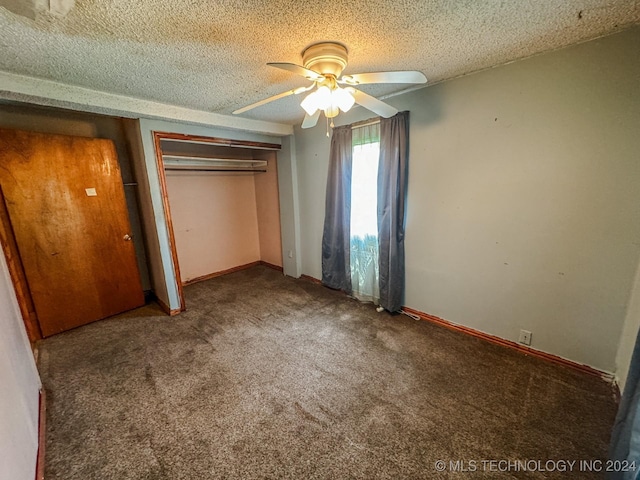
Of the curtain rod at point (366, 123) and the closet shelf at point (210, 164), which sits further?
the closet shelf at point (210, 164)

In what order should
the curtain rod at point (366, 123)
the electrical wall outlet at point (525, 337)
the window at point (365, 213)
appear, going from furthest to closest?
the window at point (365, 213) → the curtain rod at point (366, 123) → the electrical wall outlet at point (525, 337)

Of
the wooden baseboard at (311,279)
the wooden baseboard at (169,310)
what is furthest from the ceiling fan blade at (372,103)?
the wooden baseboard at (169,310)

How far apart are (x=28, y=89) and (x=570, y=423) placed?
4.20 metres

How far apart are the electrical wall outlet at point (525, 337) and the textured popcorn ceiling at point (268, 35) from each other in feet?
6.81

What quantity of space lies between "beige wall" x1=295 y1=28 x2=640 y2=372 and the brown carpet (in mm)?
401

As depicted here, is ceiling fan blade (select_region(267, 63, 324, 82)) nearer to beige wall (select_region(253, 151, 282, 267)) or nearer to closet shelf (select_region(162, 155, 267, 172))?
closet shelf (select_region(162, 155, 267, 172))

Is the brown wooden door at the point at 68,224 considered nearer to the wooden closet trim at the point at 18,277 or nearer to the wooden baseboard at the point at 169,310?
the wooden closet trim at the point at 18,277

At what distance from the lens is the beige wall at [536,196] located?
5.26 feet

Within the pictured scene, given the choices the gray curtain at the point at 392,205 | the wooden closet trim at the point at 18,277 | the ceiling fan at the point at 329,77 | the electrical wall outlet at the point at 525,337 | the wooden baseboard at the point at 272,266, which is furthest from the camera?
the wooden baseboard at the point at 272,266

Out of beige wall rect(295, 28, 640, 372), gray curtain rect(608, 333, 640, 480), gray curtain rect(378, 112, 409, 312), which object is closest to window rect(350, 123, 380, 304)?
gray curtain rect(378, 112, 409, 312)

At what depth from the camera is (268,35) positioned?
4.56 ft

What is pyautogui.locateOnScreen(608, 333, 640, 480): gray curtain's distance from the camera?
3.08 feet

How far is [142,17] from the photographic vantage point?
48.0 inches

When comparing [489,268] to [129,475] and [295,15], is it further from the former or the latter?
[129,475]
